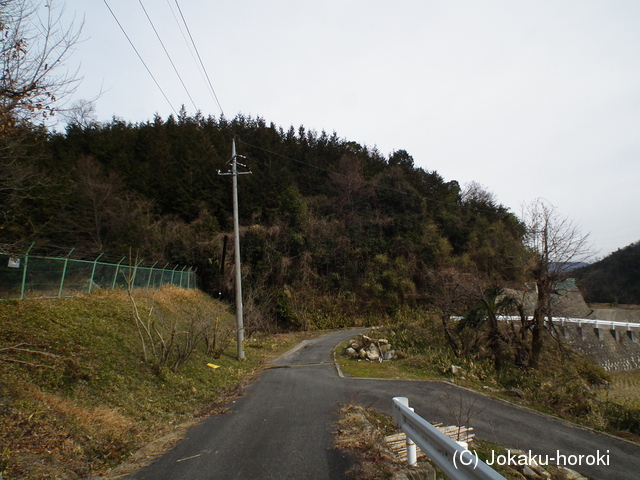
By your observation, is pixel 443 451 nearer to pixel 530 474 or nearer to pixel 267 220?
pixel 530 474

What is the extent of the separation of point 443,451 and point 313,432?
3.02 m

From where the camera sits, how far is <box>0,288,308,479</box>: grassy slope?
4.78 m

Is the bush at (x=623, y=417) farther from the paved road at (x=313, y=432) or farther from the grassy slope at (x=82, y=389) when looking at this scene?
the grassy slope at (x=82, y=389)

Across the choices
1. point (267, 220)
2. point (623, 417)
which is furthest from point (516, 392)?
point (267, 220)

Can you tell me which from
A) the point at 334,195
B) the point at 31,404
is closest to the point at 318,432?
the point at 31,404

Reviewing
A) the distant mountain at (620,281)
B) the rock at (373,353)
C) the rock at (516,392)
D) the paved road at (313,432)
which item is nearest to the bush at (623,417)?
the paved road at (313,432)

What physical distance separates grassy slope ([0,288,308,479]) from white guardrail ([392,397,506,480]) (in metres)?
3.97

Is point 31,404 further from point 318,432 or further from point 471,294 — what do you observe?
point 471,294

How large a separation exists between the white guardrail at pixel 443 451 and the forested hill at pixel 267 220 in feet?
64.3

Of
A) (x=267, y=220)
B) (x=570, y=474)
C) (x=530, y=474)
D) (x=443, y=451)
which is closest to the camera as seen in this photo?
(x=443, y=451)

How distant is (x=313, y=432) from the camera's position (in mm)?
5738

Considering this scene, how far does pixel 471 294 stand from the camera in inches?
615

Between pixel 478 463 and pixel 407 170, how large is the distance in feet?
147

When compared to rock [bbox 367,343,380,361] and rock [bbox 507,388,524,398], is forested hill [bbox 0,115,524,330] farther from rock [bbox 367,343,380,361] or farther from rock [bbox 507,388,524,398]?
rock [bbox 507,388,524,398]
